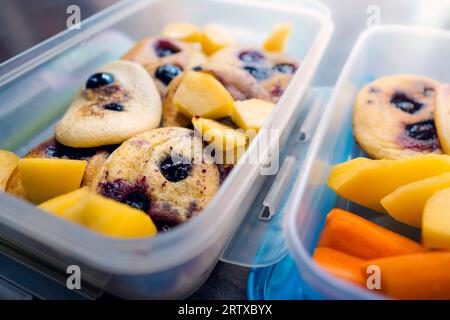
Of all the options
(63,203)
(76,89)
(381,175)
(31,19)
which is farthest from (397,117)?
(31,19)

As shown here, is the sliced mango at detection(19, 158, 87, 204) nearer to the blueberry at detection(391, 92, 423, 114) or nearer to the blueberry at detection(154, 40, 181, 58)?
the blueberry at detection(154, 40, 181, 58)

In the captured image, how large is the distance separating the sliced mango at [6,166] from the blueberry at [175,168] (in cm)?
32

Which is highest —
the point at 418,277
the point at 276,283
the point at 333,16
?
the point at 333,16

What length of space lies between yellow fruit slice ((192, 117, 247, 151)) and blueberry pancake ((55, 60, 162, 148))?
138 millimetres

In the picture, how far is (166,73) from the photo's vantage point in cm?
110

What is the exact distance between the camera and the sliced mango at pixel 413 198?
0.73m

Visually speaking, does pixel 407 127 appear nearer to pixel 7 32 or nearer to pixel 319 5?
pixel 319 5

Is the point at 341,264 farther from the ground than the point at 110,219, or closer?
closer

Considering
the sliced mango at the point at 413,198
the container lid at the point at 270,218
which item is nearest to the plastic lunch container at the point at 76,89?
the container lid at the point at 270,218

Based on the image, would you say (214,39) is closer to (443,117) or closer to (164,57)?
(164,57)

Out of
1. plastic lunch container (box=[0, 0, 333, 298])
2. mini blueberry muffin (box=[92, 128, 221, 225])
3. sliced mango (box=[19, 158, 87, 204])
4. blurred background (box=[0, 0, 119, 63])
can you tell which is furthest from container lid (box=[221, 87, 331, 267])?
blurred background (box=[0, 0, 119, 63])

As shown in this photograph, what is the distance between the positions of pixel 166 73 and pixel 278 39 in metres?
0.36

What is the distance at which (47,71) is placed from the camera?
1136mm

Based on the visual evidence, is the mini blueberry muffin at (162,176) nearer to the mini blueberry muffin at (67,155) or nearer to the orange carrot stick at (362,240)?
the mini blueberry muffin at (67,155)
